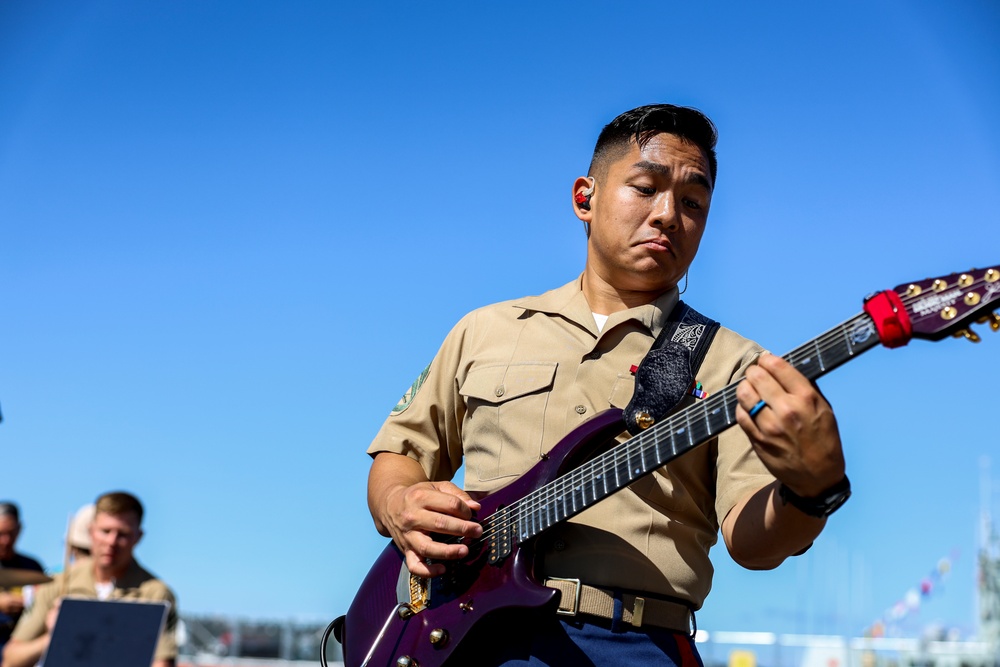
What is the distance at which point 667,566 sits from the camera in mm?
2619

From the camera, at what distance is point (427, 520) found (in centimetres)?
275

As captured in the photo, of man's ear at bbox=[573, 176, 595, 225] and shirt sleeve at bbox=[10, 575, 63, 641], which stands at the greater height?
man's ear at bbox=[573, 176, 595, 225]

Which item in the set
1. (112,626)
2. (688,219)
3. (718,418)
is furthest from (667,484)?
(112,626)

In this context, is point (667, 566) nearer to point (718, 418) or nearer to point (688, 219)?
point (718, 418)

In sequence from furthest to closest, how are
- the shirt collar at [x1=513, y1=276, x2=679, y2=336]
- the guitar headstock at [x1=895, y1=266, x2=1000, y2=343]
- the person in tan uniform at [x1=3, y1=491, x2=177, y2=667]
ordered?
the person in tan uniform at [x1=3, y1=491, x2=177, y2=667]
the shirt collar at [x1=513, y1=276, x2=679, y2=336]
the guitar headstock at [x1=895, y1=266, x2=1000, y2=343]

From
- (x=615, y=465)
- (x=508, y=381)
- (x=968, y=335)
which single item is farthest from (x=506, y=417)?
(x=968, y=335)

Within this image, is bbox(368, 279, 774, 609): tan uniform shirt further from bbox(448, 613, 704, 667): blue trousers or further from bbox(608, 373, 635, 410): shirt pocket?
bbox(448, 613, 704, 667): blue trousers

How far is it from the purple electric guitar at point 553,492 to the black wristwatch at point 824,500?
8.5 inches

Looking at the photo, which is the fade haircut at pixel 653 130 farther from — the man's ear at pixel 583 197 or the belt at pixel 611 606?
the belt at pixel 611 606

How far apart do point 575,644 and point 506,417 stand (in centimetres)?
67

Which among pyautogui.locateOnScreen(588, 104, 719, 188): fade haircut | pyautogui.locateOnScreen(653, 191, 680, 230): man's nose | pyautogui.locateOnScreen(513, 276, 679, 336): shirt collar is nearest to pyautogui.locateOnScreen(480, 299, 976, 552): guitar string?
pyautogui.locateOnScreen(513, 276, 679, 336): shirt collar

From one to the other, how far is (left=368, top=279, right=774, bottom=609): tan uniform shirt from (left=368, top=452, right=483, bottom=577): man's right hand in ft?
0.60

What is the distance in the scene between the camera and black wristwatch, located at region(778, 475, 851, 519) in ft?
7.43

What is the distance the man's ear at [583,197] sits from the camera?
338 centimetres
